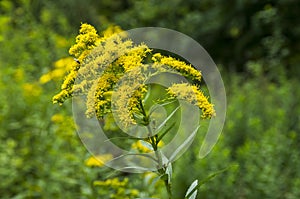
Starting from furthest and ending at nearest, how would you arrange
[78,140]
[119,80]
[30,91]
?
[30,91] < [78,140] < [119,80]

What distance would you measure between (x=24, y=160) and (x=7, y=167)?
Answer: 0.57 feet

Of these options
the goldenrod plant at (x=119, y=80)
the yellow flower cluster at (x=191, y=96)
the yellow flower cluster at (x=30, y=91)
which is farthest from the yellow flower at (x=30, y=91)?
the yellow flower cluster at (x=191, y=96)

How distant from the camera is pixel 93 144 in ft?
10.5

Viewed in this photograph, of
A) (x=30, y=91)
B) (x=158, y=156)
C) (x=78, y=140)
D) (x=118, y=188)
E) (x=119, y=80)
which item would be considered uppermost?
(x=30, y=91)

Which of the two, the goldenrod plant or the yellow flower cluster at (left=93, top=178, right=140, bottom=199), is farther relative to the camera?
the yellow flower cluster at (left=93, top=178, right=140, bottom=199)

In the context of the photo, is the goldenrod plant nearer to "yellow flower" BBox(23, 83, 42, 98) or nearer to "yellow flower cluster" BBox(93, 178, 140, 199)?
"yellow flower cluster" BBox(93, 178, 140, 199)

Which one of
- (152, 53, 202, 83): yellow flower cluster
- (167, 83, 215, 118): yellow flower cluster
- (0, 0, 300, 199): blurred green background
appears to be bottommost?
(167, 83, 215, 118): yellow flower cluster

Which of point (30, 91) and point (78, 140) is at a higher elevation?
point (30, 91)

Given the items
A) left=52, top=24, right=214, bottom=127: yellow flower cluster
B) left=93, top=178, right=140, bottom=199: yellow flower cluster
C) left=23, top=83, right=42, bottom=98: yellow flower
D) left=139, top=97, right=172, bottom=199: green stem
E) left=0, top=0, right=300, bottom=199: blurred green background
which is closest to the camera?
left=52, top=24, right=214, bottom=127: yellow flower cluster

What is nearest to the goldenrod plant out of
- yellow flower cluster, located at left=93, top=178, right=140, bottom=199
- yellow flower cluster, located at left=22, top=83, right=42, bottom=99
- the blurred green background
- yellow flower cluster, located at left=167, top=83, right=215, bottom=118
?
yellow flower cluster, located at left=167, top=83, right=215, bottom=118

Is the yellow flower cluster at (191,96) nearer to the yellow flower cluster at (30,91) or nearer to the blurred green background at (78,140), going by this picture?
the blurred green background at (78,140)

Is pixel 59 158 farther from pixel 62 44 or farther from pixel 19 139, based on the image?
pixel 62 44

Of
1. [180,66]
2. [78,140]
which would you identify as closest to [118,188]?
[78,140]

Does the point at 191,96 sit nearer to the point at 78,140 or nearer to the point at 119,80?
the point at 119,80
